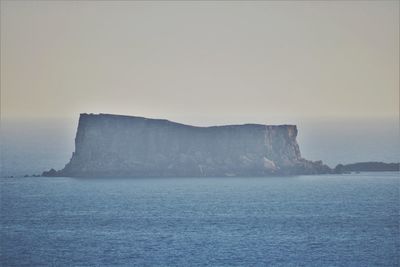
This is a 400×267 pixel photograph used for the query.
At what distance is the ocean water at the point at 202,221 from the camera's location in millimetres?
81812

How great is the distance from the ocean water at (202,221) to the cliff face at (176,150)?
3.04 meters

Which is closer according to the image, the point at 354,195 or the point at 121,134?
the point at 354,195

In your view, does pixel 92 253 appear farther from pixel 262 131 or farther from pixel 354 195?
pixel 262 131

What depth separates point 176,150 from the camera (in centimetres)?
13675

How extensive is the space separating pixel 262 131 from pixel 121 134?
52.4 feet

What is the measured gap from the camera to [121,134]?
136500mm

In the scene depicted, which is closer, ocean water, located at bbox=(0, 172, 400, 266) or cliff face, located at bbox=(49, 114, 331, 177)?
ocean water, located at bbox=(0, 172, 400, 266)

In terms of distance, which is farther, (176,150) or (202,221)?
(176,150)

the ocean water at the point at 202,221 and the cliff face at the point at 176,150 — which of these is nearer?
the ocean water at the point at 202,221

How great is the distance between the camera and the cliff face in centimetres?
13488

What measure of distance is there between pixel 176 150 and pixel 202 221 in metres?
37.5

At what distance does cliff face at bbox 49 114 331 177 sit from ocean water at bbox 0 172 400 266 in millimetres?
3040

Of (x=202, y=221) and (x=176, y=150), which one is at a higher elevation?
(x=176, y=150)

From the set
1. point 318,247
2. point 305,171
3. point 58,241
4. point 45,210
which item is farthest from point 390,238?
point 305,171
